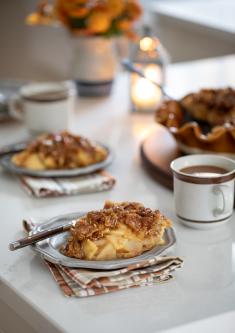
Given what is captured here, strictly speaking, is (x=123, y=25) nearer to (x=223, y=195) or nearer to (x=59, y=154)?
(x=59, y=154)

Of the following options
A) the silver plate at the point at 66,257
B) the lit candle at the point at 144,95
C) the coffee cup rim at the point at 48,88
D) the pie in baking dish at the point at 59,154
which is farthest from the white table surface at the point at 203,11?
the silver plate at the point at 66,257

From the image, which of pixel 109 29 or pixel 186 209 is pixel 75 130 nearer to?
pixel 109 29

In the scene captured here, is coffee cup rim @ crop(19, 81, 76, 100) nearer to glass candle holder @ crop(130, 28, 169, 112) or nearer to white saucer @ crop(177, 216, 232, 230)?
glass candle holder @ crop(130, 28, 169, 112)

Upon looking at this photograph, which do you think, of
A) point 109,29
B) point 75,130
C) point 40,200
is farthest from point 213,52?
point 40,200

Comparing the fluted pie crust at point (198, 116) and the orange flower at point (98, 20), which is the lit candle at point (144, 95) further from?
the fluted pie crust at point (198, 116)

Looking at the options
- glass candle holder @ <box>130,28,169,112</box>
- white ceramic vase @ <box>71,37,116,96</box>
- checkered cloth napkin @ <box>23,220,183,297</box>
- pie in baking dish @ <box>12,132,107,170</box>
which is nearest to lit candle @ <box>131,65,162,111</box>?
glass candle holder @ <box>130,28,169,112</box>
